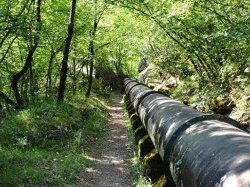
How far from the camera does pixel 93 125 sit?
1806cm

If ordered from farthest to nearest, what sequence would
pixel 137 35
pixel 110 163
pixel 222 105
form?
pixel 137 35
pixel 222 105
pixel 110 163

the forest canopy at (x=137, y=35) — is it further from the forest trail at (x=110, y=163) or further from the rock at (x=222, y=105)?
the forest trail at (x=110, y=163)

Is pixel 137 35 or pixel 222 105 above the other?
pixel 137 35

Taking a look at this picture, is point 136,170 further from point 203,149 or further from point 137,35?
point 137,35

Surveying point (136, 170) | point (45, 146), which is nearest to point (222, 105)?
point (136, 170)

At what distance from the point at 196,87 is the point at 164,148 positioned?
11.5 meters

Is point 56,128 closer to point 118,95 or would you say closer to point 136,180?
point 136,180

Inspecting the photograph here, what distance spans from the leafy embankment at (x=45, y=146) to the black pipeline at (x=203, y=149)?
350 centimetres

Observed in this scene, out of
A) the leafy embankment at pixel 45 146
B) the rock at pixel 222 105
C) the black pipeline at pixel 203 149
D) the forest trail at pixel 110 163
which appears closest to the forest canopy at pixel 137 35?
the rock at pixel 222 105

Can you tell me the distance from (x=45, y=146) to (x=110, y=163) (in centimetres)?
243

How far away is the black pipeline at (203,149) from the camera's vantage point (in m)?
4.11

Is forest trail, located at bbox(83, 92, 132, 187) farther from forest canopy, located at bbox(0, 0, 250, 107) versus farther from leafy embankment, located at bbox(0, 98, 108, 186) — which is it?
forest canopy, located at bbox(0, 0, 250, 107)

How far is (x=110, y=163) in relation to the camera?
12562mm

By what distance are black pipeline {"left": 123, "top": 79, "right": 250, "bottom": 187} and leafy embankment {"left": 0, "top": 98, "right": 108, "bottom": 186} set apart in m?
3.50
